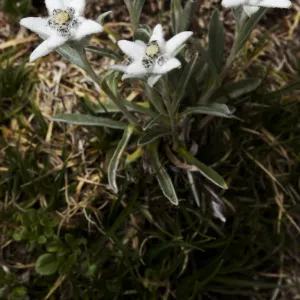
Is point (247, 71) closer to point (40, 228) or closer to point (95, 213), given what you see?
point (95, 213)

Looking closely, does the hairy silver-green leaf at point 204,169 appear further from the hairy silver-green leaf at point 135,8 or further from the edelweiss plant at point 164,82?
the hairy silver-green leaf at point 135,8

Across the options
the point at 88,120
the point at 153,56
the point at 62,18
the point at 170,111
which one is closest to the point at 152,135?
the point at 170,111

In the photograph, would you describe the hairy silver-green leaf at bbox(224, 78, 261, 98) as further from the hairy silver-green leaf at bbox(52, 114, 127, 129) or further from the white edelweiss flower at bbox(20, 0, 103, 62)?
the white edelweiss flower at bbox(20, 0, 103, 62)

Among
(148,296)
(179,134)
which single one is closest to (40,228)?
(148,296)

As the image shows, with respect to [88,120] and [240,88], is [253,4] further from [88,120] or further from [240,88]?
[88,120]

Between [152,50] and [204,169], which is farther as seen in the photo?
[204,169]

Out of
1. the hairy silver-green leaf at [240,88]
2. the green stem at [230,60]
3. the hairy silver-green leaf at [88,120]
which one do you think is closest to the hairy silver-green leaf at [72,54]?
the hairy silver-green leaf at [88,120]

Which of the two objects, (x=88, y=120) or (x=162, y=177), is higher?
(x=88, y=120)
